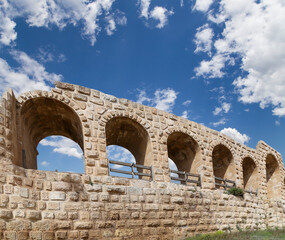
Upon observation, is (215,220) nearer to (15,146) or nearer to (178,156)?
(178,156)

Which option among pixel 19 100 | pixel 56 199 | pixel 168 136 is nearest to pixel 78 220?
pixel 56 199

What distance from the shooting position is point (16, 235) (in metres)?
6.98

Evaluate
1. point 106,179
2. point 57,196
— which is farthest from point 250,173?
point 57,196

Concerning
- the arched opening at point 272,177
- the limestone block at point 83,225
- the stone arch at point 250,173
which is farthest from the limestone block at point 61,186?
the arched opening at point 272,177

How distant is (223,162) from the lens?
49.4 feet

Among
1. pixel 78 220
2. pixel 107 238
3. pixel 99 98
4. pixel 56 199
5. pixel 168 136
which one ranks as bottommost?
pixel 107 238

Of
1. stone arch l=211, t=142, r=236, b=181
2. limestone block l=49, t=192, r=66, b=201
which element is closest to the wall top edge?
stone arch l=211, t=142, r=236, b=181

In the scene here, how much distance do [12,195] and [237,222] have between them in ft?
29.6

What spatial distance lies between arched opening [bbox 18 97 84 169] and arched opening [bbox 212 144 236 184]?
22.5 feet

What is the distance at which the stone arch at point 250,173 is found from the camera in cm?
1600

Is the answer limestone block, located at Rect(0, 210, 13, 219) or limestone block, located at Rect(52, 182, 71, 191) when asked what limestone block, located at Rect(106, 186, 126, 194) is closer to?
limestone block, located at Rect(52, 182, 71, 191)

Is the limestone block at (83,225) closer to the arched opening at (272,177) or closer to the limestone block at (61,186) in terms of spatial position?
the limestone block at (61,186)

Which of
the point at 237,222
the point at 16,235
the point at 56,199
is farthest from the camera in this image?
the point at 237,222

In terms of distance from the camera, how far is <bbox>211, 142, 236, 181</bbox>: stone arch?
14.4 metres
